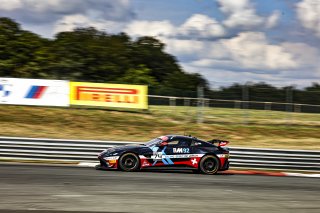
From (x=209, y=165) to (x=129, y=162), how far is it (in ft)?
8.01

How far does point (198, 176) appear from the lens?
14.0m

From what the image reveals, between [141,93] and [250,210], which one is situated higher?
[141,93]

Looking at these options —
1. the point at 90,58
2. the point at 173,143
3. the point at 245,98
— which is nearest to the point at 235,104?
the point at 245,98

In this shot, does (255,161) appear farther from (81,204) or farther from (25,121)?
(25,121)

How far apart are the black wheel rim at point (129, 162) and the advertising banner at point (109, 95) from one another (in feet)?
34.7

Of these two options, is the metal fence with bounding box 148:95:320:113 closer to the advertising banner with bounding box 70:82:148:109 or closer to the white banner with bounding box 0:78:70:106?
the advertising banner with bounding box 70:82:148:109

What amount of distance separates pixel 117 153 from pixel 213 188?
11.3ft

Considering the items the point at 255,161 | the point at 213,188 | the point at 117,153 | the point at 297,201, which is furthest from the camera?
the point at 255,161

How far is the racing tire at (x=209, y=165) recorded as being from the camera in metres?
14.8

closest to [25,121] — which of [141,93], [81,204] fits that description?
[141,93]

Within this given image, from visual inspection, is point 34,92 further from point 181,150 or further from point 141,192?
point 141,192

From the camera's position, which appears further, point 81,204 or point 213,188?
point 213,188

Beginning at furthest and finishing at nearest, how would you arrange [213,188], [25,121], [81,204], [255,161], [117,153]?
[25,121] → [255,161] → [117,153] → [213,188] → [81,204]

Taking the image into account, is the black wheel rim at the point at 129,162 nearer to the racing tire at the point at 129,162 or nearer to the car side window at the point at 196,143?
the racing tire at the point at 129,162
